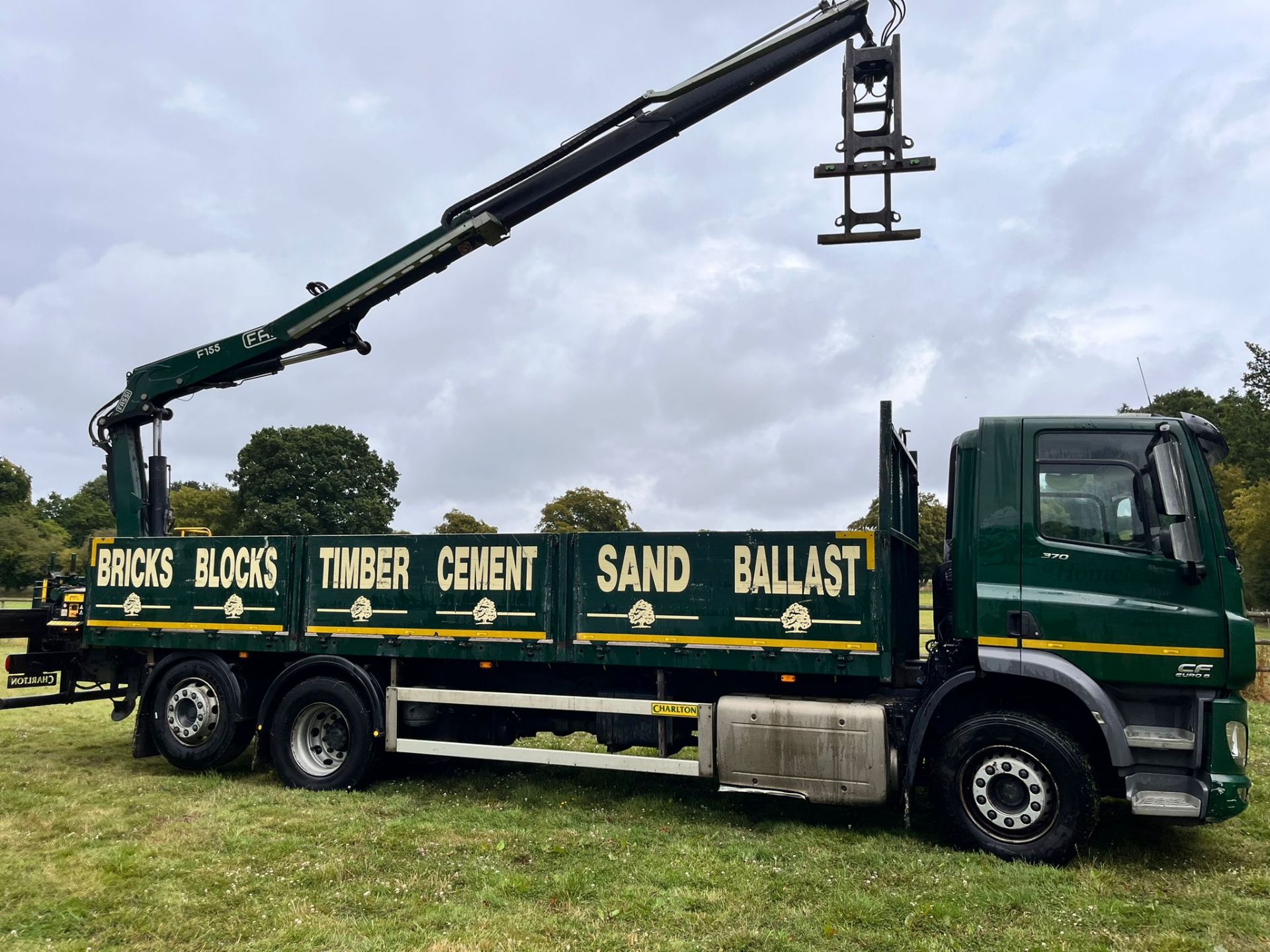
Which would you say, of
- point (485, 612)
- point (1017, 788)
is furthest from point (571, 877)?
point (1017, 788)

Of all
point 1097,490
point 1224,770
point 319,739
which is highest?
point 1097,490

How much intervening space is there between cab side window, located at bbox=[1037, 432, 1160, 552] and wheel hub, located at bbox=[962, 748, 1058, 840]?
5.22 ft

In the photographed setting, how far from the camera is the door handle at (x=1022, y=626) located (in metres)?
6.66

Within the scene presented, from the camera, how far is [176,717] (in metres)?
9.54

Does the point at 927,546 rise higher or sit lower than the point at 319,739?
higher

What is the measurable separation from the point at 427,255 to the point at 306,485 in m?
42.5

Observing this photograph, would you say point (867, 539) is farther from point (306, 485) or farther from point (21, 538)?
point (21, 538)

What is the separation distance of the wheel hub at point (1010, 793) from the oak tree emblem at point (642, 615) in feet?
8.52

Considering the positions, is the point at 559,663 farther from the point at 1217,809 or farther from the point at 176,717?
the point at 1217,809

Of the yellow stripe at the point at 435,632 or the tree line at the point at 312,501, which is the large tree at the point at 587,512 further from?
the yellow stripe at the point at 435,632

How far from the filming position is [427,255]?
33.8 ft

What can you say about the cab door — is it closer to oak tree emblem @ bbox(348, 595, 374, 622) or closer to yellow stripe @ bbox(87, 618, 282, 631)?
oak tree emblem @ bbox(348, 595, 374, 622)

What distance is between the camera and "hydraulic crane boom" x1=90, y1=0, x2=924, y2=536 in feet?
30.3

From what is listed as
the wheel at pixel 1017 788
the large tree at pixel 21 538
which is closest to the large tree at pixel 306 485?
the large tree at pixel 21 538
